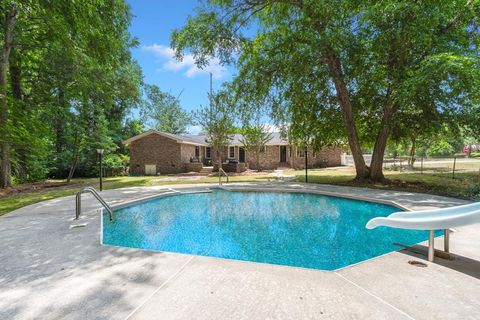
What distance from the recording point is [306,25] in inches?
464

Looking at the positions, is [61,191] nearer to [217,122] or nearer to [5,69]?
[5,69]

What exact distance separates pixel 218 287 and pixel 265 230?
12.0 ft

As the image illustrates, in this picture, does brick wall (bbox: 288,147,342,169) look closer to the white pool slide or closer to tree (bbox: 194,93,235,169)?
tree (bbox: 194,93,235,169)

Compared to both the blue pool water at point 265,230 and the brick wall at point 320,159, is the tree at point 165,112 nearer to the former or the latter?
the brick wall at point 320,159

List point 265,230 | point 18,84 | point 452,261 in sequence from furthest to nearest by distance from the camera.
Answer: point 18,84, point 265,230, point 452,261

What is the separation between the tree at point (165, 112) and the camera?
42.2m

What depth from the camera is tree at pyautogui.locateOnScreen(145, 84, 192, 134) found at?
138 ft

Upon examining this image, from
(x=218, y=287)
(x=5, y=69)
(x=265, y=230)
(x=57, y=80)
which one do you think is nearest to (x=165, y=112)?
(x=57, y=80)

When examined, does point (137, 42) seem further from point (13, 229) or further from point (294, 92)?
point (13, 229)

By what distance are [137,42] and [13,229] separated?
23.3m

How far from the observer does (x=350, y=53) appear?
1091cm

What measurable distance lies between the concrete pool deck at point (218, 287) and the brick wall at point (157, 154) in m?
18.9

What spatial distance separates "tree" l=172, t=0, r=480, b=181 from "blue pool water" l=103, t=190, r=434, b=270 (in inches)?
210

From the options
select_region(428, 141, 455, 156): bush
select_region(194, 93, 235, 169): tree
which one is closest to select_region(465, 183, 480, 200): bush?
select_region(194, 93, 235, 169): tree
